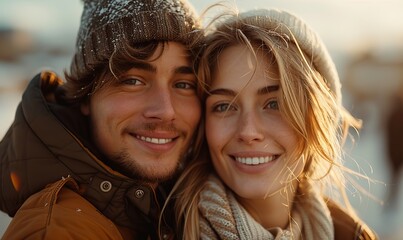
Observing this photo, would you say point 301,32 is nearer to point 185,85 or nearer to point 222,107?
point 222,107

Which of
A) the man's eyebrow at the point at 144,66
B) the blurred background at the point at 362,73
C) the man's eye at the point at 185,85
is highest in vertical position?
the man's eyebrow at the point at 144,66

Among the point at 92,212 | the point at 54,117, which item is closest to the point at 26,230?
the point at 92,212

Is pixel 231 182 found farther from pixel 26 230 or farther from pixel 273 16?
pixel 26 230

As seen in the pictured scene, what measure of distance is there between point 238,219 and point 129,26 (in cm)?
119

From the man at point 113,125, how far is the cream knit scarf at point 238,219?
23cm

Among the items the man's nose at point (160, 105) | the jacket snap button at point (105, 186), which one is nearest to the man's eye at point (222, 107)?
the man's nose at point (160, 105)

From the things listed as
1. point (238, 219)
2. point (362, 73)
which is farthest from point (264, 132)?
point (362, 73)

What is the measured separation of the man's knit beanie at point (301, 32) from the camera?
2.81m

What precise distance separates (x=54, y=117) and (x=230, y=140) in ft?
3.07

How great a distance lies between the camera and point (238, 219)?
8.97 feet

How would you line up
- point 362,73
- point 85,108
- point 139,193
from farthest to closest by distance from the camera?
point 362,73
point 85,108
point 139,193

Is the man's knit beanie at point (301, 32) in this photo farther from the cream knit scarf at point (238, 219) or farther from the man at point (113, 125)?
the cream knit scarf at point (238, 219)

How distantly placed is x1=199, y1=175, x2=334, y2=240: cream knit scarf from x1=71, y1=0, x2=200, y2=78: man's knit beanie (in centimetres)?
88

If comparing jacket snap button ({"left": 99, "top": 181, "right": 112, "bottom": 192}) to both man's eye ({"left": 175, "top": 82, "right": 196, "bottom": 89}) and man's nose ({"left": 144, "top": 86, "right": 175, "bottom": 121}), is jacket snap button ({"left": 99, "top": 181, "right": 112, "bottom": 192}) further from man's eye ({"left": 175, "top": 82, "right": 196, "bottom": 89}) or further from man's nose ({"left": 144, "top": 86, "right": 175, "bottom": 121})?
man's eye ({"left": 175, "top": 82, "right": 196, "bottom": 89})
